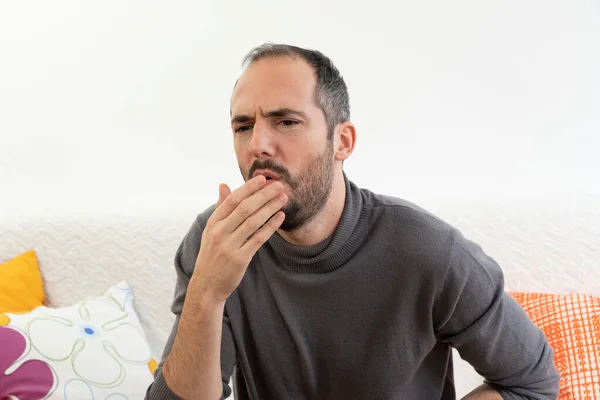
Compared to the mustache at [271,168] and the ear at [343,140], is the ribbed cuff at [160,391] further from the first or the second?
the ear at [343,140]

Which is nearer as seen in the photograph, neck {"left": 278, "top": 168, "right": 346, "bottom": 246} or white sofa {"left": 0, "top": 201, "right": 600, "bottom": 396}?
neck {"left": 278, "top": 168, "right": 346, "bottom": 246}

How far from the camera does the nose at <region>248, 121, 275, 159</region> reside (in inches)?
40.5

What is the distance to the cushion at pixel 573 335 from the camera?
1304mm

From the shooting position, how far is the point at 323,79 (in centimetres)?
113

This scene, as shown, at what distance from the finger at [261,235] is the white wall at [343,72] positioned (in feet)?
2.90

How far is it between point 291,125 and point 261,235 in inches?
9.5

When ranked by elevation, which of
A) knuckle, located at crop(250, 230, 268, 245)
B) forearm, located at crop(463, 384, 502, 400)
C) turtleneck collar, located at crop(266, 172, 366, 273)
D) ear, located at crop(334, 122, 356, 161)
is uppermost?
ear, located at crop(334, 122, 356, 161)

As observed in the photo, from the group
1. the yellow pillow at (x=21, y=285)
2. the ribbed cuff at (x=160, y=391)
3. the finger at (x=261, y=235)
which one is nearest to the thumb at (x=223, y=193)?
the finger at (x=261, y=235)

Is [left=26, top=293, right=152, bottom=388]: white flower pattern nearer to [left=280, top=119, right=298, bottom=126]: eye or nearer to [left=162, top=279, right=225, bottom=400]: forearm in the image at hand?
[left=162, top=279, right=225, bottom=400]: forearm

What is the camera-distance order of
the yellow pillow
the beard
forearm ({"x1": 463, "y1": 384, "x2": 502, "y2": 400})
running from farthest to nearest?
the yellow pillow, forearm ({"x1": 463, "y1": 384, "x2": 502, "y2": 400}), the beard

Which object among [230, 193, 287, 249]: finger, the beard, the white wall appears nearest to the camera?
[230, 193, 287, 249]: finger

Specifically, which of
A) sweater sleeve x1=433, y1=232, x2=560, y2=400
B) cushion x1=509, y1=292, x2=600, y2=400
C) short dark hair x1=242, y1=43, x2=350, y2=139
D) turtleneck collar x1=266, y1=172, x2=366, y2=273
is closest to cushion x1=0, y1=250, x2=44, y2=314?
turtleneck collar x1=266, y1=172, x2=366, y2=273

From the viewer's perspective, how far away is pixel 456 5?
1810 mm

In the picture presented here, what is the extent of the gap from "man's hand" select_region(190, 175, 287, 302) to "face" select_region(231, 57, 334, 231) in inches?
3.2
